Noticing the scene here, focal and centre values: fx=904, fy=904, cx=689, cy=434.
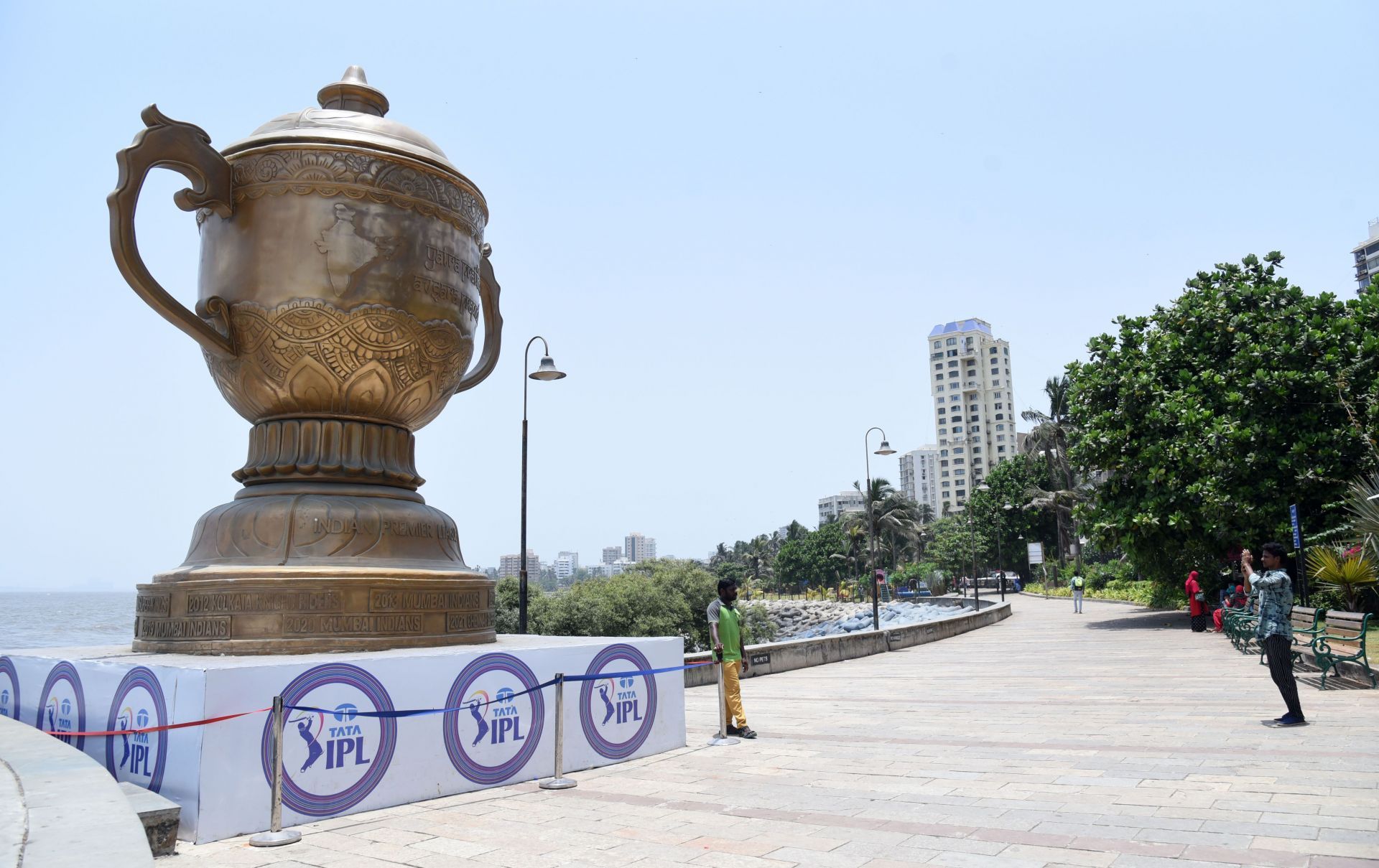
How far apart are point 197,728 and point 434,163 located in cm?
445

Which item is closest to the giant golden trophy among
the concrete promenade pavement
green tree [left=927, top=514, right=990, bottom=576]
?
the concrete promenade pavement

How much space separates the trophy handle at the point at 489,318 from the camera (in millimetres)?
8641

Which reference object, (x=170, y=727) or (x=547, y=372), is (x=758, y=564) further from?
(x=170, y=727)

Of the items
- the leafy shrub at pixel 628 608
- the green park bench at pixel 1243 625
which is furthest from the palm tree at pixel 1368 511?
the leafy shrub at pixel 628 608

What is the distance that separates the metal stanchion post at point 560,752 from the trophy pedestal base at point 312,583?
0.88 metres

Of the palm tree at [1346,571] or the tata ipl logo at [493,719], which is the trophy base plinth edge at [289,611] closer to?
the tata ipl logo at [493,719]

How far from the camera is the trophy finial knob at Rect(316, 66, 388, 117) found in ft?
25.1

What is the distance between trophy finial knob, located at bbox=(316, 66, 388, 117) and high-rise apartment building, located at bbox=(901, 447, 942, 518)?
6644 inches

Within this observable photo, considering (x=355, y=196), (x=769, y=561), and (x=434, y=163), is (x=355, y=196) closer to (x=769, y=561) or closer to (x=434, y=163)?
(x=434, y=163)

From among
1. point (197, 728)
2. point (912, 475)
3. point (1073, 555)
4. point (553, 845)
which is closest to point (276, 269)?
point (197, 728)

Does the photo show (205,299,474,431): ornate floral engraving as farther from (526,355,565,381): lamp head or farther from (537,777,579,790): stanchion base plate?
(526,355,565,381): lamp head

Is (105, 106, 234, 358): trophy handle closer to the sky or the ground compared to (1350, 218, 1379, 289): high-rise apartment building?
closer to the ground

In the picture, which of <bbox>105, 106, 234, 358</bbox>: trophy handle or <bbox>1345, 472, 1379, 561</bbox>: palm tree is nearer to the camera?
<bbox>105, 106, 234, 358</bbox>: trophy handle

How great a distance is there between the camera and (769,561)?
408 ft
